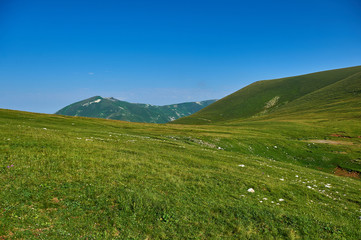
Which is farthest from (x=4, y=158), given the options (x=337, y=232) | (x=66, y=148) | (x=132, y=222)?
(x=337, y=232)

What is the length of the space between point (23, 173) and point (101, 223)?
8044 millimetres

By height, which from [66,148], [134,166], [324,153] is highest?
[66,148]

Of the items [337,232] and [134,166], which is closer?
[337,232]

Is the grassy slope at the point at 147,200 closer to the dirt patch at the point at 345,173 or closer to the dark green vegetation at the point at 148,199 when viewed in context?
the dark green vegetation at the point at 148,199

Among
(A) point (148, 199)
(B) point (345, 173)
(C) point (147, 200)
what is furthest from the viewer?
(B) point (345, 173)

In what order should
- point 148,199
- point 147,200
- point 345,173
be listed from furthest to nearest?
1. point 345,173
2. point 148,199
3. point 147,200

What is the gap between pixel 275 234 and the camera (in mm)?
12383

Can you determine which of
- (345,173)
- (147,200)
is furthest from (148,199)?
(345,173)

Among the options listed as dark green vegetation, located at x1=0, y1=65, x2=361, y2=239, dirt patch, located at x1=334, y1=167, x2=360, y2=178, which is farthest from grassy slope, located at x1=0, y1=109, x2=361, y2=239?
dirt patch, located at x1=334, y1=167, x2=360, y2=178

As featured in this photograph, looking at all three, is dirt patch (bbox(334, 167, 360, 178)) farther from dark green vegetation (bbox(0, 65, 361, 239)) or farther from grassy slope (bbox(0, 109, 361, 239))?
grassy slope (bbox(0, 109, 361, 239))

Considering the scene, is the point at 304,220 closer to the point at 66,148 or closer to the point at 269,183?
the point at 269,183

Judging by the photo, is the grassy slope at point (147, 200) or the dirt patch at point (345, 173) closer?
the grassy slope at point (147, 200)

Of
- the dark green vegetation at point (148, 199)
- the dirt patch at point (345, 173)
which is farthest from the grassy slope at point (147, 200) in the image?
the dirt patch at point (345, 173)

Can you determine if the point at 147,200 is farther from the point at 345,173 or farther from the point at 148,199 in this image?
the point at 345,173
